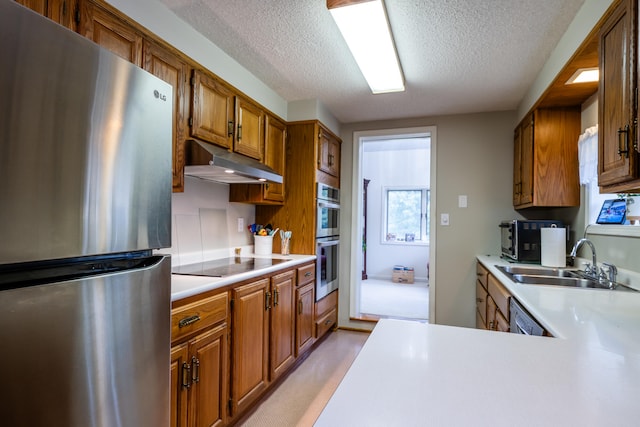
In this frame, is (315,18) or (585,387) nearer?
(585,387)

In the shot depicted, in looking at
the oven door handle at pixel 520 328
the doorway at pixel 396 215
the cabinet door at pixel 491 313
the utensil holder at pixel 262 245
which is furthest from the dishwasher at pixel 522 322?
the doorway at pixel 396 215

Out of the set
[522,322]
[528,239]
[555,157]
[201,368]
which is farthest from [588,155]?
[201,368]

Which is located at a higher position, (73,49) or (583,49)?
(583,49)

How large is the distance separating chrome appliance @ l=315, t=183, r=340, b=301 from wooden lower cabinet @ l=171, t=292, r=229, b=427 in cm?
137

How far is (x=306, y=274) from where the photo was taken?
109 inches

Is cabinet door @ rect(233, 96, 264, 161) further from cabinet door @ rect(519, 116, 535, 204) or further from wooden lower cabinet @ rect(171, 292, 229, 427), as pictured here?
cabinet door @ rect(519, 116, 535, 204)

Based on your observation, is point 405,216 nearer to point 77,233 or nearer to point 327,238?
point 327,238

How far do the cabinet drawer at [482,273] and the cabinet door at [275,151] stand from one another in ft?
5.93

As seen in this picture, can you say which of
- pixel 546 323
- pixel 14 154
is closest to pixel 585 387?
pixel 546 323

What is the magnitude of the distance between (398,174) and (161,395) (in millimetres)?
6049

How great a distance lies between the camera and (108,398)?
2.93 feet

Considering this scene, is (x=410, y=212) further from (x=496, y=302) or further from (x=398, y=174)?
(x=496, y=302)

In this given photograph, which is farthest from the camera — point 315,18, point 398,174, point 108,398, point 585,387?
point 398,174

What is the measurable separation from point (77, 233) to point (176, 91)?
123cm
